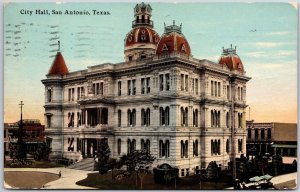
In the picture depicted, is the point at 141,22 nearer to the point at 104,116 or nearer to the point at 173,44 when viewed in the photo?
the point at 173,44

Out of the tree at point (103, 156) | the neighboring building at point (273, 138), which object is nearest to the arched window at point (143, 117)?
the tree at point (103, 156)

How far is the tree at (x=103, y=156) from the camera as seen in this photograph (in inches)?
688

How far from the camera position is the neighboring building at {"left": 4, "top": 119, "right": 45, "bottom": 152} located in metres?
16.9

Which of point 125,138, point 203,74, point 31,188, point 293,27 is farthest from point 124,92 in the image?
point 293,27

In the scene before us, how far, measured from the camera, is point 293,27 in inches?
628

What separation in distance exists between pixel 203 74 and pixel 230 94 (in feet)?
4.22

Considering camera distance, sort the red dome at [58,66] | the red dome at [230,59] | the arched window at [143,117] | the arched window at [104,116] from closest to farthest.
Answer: the red dome at [230,59], the red dome at [58,66], the arched window at [143,117], the arched window at [104,116]

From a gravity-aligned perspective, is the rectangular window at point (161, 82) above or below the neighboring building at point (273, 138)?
above

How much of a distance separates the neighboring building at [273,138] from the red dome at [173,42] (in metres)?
3.71

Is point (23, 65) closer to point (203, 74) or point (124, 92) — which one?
point (124, 92)

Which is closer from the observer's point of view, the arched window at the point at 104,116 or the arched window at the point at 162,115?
the arched window at the point at 162,115

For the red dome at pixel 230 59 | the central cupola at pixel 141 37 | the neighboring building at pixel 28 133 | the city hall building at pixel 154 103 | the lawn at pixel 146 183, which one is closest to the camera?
the central cupola at pixel 141 37

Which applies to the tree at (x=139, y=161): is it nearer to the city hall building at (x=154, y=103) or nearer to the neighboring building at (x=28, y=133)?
the city hall building at (x=154, y=103)


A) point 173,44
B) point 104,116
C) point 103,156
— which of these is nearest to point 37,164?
point 103,156
